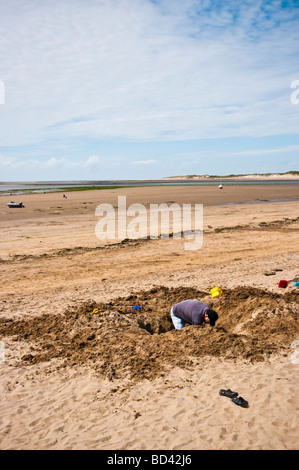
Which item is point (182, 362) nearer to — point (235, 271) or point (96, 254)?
point (235, 271)

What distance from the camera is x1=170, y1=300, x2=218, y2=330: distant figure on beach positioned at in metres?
7.43

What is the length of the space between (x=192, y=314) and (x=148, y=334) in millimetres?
1011

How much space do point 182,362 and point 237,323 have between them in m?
2.07

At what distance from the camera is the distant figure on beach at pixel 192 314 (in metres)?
7.43

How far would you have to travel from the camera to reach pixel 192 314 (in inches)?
298

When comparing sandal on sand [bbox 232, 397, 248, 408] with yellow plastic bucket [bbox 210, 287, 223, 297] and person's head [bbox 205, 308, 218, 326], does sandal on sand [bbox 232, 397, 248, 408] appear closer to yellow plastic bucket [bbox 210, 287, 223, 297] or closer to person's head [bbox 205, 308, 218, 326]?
person's head [bbox 205, 308, 218, 326]

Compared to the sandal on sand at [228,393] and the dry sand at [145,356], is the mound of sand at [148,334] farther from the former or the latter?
the sandal on sand at [228,393]

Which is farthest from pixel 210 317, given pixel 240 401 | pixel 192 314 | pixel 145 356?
pixel 240 401

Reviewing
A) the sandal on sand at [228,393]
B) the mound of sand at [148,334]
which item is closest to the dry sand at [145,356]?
the mound of sand at [148,334]

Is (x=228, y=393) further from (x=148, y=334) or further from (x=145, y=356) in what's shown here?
(x=148, y=334)

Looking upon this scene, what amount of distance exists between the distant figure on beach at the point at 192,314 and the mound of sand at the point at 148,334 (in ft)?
0.79

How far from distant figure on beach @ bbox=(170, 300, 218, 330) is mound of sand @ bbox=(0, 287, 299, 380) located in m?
0.24

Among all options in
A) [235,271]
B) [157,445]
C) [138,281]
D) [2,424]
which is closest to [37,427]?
[2,424]
